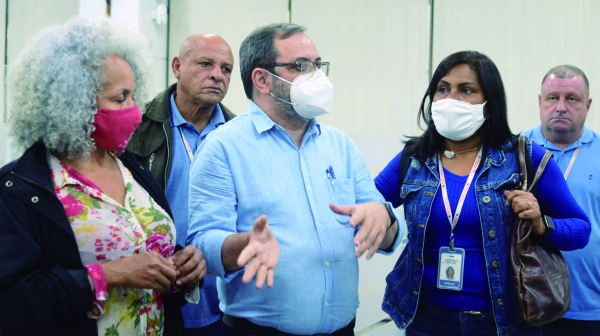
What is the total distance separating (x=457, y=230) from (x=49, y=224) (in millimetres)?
1379

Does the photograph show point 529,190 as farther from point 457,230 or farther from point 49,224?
point 49,224

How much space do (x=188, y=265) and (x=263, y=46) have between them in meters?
0.84

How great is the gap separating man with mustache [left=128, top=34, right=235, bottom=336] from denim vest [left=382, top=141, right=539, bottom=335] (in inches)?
32.0

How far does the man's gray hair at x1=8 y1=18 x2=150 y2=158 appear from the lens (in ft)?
5.16

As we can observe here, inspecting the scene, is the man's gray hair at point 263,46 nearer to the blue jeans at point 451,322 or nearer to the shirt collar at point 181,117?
the shirt collar at point 181,117

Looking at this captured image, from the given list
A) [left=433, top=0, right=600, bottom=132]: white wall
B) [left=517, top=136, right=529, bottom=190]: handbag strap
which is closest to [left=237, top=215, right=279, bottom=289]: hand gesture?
[left=517, top=136, right=529, bottom=190]: handbag strap

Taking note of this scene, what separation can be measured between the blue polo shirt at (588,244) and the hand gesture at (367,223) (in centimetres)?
161

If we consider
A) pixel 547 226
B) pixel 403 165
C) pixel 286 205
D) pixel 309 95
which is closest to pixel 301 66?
pixel 309 95

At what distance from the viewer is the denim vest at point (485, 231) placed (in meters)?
2.01

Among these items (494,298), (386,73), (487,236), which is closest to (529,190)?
(487,236)

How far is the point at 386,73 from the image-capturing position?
4.67 metres

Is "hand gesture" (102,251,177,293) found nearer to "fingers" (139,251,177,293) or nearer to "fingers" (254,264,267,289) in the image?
"fingers" (139,251,177,293)

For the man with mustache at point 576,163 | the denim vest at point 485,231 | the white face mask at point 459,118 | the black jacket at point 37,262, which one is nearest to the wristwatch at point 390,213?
the denim vest at point 485,231

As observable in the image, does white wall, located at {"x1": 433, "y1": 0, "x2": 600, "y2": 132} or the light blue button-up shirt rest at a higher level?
white wall, located at {"x1": 433, "y1": 0, "x2": 600, "y2": 132}
